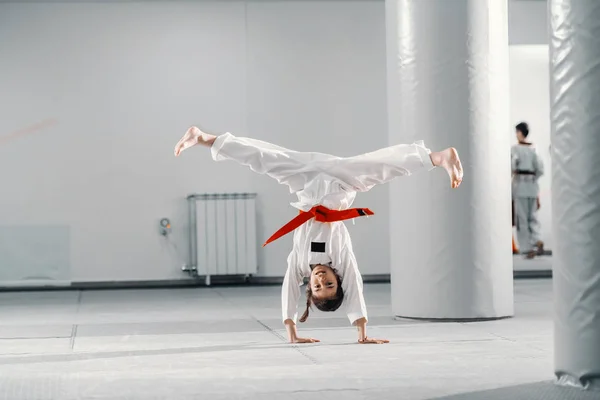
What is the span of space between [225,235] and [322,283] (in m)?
6.19

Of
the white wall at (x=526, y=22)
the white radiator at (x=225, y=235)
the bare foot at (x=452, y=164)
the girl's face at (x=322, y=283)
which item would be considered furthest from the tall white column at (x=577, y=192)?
the white wall at (x=526, y=22)

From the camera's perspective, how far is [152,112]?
39.9 ft

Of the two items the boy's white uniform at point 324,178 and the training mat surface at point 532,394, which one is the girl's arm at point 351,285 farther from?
the training mat surface at point 532,394

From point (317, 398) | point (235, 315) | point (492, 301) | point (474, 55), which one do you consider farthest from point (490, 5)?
point (317, 398)

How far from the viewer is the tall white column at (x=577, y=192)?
180 inches

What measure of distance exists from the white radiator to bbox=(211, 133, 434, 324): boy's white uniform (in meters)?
5.84

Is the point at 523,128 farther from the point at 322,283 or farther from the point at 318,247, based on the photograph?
the point at 322,283

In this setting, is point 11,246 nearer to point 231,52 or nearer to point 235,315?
point 231,52

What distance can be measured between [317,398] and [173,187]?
8044mm

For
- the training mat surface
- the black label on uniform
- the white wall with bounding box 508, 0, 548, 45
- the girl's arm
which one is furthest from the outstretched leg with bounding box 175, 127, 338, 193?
the white wall with bounding box 508, 0, 548, 45

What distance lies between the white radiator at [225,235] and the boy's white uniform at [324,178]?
19.1 ft

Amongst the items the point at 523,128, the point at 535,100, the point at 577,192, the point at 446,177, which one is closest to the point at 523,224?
the point at 523,128

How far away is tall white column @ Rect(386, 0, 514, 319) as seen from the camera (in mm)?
7719

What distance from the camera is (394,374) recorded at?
512cm
